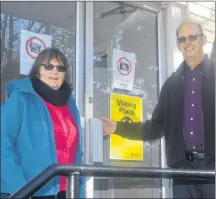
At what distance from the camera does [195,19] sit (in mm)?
4652

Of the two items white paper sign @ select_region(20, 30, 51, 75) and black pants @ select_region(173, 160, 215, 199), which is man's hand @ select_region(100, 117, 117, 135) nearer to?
white paper sign @ select_region(20, 30, 51, 75)

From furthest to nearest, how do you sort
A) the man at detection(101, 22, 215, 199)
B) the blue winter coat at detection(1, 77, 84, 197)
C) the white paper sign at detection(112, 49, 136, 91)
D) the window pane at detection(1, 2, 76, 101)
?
the white paper sign at detection(112, 49, 136, 91) → the window pane at detection(1, 2, 76, 101) → the man at detection(101, 22, 215, 199) → the blue winter coat at detection(1, 77, 84, 197)

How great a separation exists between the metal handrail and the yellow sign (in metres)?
2.15

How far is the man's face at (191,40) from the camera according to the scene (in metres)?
3.38

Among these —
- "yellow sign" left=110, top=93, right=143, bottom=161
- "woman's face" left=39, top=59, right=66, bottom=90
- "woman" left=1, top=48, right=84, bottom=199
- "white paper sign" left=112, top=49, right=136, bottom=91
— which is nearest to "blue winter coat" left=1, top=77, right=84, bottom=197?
"woman" left=1, top=48, right=84, bottom=199

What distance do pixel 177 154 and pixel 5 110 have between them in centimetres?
116

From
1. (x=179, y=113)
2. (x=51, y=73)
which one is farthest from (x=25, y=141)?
(x=179, y=113)

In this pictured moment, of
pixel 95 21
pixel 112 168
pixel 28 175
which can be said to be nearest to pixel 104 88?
pixel 95 21

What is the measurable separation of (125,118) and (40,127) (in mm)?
1605

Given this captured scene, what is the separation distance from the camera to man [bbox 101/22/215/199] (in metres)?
3.01

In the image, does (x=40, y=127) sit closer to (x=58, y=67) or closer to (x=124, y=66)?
(x=58, y=67)

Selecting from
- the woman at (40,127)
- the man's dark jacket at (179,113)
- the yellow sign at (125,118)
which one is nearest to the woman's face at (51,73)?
the woman at (40,127)

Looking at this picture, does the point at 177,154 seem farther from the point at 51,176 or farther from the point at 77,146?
the point at 51,176

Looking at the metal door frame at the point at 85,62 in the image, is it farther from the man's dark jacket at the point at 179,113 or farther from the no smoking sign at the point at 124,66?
the man's dark jacket at the point at 179,113
